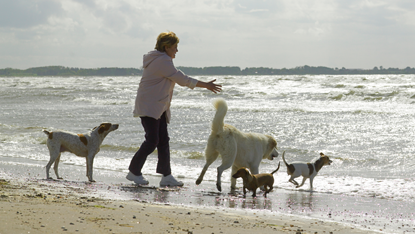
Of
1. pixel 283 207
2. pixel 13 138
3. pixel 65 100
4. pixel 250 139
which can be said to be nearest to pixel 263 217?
pixel 283 207

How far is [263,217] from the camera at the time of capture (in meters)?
4.37

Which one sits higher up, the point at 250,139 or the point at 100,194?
the point at 250,139

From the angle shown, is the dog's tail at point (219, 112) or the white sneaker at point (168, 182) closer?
the dog's tail at point (219, 112)

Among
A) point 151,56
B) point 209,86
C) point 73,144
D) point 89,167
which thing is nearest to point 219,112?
point 209,86

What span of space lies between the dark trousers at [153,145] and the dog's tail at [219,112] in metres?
0.76

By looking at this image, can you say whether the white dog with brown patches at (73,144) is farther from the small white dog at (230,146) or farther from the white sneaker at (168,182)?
the small white dog at (230,146)

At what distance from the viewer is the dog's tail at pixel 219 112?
594 cm

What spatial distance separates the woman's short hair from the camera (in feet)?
18.8

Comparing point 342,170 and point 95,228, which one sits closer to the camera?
point 95,228

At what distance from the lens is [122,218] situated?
3.72 metres

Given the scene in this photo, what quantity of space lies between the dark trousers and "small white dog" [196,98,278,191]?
2.01 feet

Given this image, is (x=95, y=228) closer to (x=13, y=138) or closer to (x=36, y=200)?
(x=36, y=200)

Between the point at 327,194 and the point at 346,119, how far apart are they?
376 inches

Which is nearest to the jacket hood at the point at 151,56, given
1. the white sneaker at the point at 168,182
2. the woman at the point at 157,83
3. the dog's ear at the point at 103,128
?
the woman at the point at 157,83
